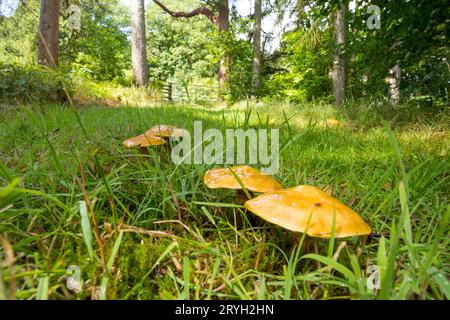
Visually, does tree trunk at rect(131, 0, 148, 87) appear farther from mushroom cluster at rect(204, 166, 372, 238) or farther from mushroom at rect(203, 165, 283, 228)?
mushroom cluster at rect(204, 166, 372, 238)

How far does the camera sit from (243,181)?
3.10ft

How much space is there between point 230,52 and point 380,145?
Answer: 10.9 m

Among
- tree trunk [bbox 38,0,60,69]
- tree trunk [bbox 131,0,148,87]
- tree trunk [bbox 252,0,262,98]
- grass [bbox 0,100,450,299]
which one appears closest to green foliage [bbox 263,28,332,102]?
tree trunk [bbox 252,0,262,98]

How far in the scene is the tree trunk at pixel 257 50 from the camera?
10.3 meters

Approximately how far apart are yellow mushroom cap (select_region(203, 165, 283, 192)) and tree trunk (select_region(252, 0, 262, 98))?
30.9ft

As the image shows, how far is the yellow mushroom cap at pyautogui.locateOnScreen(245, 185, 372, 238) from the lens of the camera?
671mm

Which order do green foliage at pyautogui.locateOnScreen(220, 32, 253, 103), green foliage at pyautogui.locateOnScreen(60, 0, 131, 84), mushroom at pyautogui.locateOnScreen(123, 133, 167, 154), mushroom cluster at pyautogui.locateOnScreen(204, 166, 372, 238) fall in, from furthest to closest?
1. green foliage at pyautogui.locateOnScreen(220, 32, 253, 103)
2. green foliage at pyautogui.locateOnScreen(60, 0, 131, 84)
3. mushroom at pyautogui.locateOnScreen(123, 133, 167, 154)
4. mushroom cluster at pyautogui.locateOnScreen(204, 166, 372, 238)

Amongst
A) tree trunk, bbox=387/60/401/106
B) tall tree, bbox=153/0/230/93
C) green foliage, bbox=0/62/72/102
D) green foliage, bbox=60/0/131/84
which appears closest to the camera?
tree trunk, bbox=387/60/401/106

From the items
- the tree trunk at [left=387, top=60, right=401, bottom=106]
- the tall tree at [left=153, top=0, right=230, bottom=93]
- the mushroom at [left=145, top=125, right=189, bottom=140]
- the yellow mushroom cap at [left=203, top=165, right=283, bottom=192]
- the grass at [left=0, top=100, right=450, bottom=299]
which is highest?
the tall tree at [left=153, top=0, right=230, bottom=93]

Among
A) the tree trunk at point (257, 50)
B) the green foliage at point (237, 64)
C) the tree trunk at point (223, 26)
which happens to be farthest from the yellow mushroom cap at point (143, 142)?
the tree trunk at point (223, 26)

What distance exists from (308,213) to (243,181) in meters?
0.29

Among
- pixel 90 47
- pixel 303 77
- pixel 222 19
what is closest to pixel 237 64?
pixel 222 19
